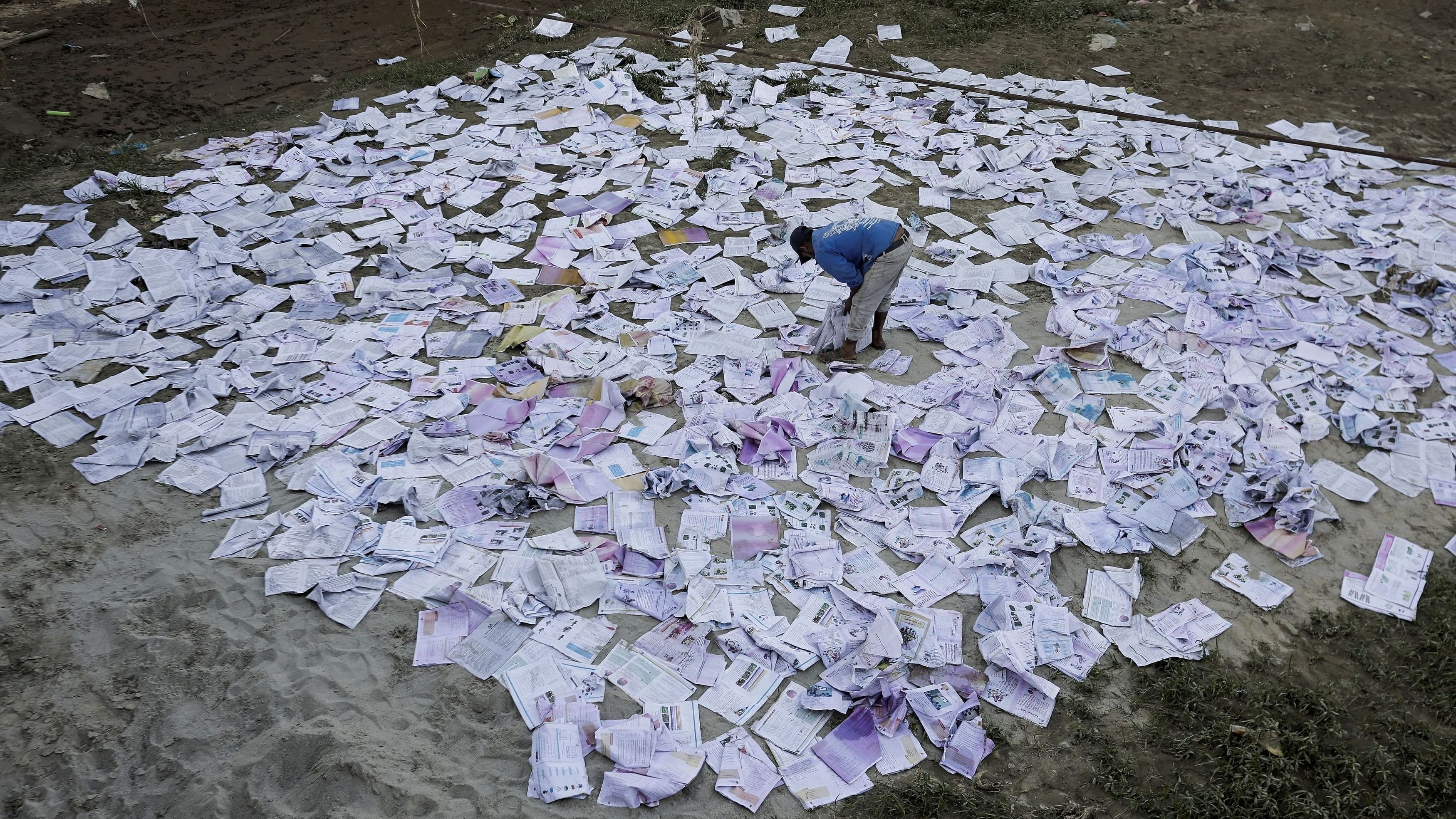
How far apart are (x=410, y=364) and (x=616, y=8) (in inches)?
211

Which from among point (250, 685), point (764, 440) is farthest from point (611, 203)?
point (250, 685)

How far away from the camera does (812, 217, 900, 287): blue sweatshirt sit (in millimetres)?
3900

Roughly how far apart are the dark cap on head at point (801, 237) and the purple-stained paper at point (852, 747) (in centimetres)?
213

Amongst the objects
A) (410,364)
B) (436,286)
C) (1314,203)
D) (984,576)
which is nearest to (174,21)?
(436,286)

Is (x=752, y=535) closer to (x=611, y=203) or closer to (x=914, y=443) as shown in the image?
(x=914, y=443)

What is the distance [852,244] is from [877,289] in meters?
0.28

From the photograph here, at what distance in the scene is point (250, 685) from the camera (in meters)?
2.75

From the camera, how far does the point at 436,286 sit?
4742mm

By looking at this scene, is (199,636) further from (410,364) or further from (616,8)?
(616,8)

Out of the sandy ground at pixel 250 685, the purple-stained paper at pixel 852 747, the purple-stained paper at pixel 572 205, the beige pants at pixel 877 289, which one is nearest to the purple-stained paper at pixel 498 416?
the sandy ground at pixel 250 685

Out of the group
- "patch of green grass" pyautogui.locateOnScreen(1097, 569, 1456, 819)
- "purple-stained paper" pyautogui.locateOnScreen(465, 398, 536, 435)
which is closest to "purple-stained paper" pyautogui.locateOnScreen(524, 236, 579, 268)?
"purple-stained paper" pyautogui.locateOnScreen(465, 398, 536, 435)

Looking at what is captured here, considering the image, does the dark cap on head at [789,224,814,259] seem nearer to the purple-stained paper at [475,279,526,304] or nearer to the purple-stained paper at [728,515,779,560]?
the purple-stained paper at [728,515,779,560]

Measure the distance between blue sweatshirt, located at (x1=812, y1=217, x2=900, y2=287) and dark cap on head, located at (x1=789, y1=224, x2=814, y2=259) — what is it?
3cm

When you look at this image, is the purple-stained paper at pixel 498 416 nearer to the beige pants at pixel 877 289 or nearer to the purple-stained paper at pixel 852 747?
the beige pants at pixel 877 289
